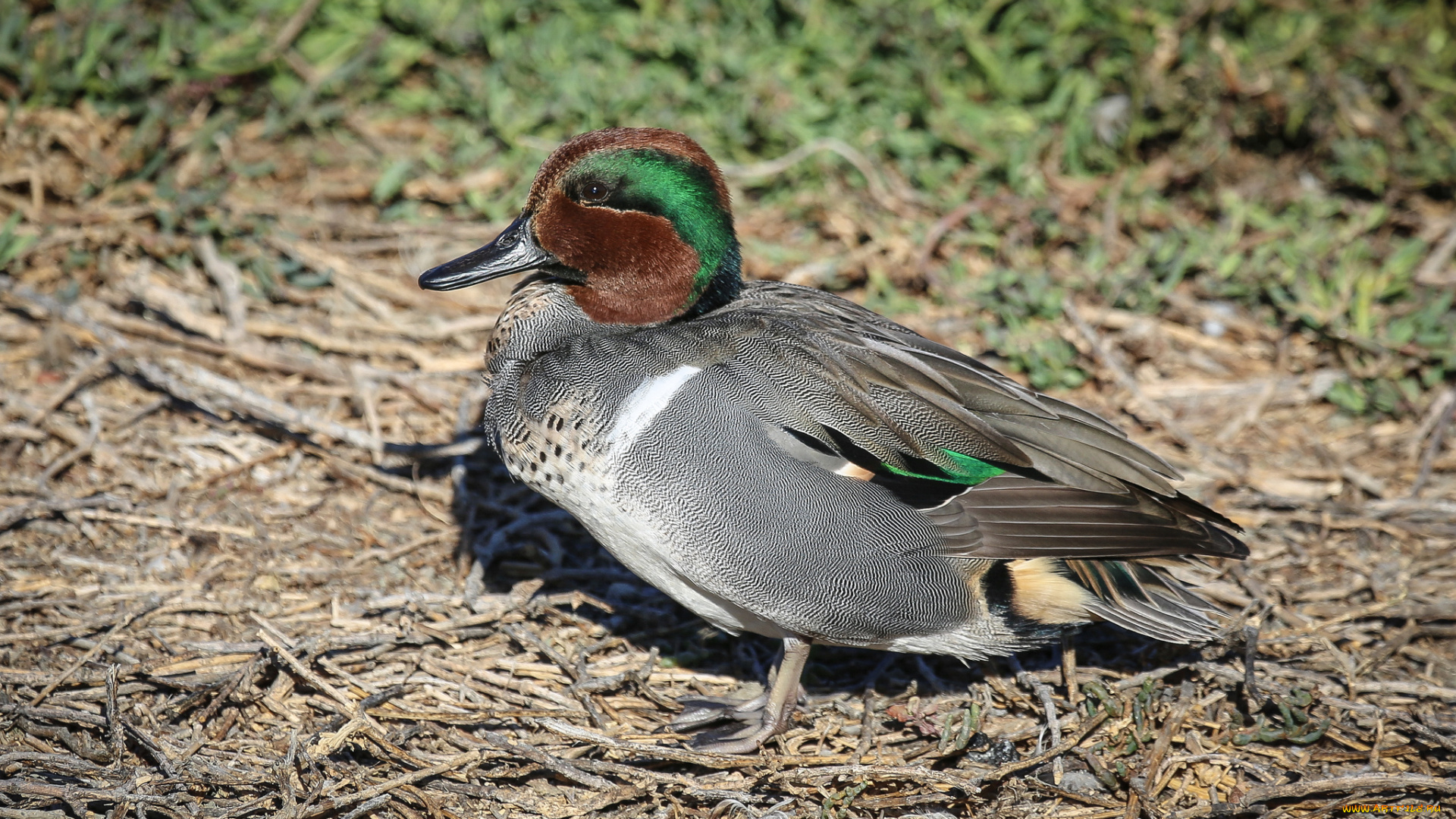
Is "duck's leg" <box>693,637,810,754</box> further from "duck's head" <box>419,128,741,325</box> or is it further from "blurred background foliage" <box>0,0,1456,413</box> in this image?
"blurred background foliage" <box>0,0,1456,413</box>

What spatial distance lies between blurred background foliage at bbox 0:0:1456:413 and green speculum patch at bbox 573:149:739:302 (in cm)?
138

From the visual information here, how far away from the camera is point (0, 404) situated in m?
3.30

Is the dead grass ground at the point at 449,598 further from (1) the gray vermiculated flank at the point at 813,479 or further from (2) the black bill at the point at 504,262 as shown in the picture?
(2) the black bill at the point at 504,262

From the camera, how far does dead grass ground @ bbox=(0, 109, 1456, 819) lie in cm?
249

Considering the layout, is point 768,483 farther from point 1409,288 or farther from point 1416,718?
point 1409,288

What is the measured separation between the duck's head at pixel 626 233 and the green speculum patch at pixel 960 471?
66cm

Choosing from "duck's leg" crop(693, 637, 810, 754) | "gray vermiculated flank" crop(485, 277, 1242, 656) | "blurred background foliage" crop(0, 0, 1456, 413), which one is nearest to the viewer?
"gray vermiculated flank" crop(485, 277, 1242, 656)

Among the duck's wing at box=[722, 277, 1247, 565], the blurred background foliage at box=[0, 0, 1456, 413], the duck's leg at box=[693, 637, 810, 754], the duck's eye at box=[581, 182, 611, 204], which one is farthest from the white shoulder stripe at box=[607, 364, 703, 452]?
the blurred background foliage at box=[0, 0, 1456, 413]

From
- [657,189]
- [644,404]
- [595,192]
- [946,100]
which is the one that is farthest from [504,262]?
[946,100]

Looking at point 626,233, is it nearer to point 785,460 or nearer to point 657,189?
point 657,189

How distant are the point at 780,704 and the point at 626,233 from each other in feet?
3.75

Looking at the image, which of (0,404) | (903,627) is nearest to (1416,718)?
(903,627)

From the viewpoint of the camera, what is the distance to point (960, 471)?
2514 mm

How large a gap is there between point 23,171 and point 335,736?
246 centimetres
